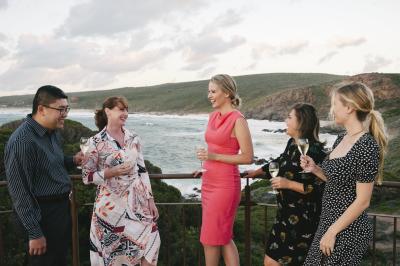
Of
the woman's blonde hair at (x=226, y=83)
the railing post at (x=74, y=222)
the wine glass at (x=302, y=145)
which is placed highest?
the woman's blonde hair at (x=226, y=83)

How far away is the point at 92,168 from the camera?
3.60 m

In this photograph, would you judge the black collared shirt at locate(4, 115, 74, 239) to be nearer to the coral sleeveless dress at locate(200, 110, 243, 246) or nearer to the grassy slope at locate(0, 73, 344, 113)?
the coral sleeveless dress at locate(200, 110, 243, 246)

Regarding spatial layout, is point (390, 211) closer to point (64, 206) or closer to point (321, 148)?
point (321, 148)

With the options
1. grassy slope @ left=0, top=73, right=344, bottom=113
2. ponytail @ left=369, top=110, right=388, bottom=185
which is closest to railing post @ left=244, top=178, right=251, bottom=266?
ponytail @ left=369, top=110, right=388, bottom=185

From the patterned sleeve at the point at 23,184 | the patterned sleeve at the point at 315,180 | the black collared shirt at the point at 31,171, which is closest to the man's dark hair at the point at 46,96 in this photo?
the black collared shirt at the point at 31,171

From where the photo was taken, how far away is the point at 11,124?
1330 cm

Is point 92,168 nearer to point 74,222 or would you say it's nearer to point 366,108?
point 74,222

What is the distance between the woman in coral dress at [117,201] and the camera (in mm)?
3631

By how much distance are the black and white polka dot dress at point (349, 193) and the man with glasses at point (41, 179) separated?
203cm

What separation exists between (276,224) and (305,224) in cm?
25

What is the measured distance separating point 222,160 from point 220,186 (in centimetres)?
24

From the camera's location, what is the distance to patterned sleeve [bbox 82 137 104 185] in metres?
3.53

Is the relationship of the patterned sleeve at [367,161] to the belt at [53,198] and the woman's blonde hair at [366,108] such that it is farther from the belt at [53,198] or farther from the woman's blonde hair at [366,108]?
the belt at [53,198]

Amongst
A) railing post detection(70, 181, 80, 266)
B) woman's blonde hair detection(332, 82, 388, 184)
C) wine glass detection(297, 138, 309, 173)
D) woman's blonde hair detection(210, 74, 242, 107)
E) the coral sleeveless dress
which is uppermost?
woman's blonde hair detection(210, 74, 242, 107)
